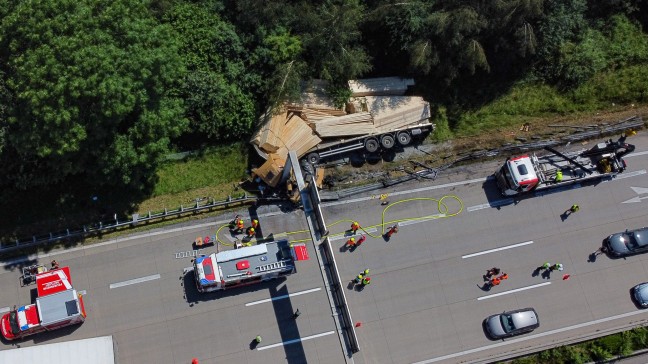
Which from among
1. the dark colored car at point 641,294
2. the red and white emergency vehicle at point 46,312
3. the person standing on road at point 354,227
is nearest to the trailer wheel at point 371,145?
the person standing on road at point 354,227

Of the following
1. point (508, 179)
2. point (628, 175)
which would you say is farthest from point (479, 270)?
point (628, 175)

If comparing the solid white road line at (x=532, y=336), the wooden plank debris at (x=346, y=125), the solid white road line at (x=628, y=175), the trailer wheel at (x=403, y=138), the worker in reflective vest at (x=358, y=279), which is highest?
the wooden plank debris at (x=346, y=125)

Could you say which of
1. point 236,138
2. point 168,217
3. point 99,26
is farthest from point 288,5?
point 168,217

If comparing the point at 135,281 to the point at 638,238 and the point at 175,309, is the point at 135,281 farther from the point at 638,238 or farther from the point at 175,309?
the point at 638,238

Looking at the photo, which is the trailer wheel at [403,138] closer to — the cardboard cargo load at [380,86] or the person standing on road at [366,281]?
the cardboard cargo load at [380,86]

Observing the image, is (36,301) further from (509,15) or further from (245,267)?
(509,15)

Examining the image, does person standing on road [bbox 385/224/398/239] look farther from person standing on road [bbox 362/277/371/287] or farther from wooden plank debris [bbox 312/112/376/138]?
wooden plank debris [bbox 312/112/376/138]
